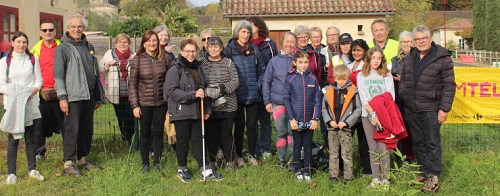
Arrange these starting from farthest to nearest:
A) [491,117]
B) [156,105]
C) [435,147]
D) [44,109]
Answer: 1. [491,117]
2. [44,109]
3. [156,105]
4. [435,147]

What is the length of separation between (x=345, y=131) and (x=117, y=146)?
139 inches

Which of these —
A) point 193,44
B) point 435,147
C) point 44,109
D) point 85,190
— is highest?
point 193,44

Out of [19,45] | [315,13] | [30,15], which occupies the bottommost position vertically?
[19,45]

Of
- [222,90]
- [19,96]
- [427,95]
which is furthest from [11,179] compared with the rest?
[427,95]

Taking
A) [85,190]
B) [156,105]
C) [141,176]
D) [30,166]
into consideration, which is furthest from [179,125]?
[30,166]

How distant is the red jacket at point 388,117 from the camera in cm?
516

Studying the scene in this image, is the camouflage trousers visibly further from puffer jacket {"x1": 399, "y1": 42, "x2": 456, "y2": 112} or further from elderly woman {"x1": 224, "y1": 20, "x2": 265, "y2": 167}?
elderly woman {"x1": 224, "y1": 20, "x2": 265, "y2": 167}

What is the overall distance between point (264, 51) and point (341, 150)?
5.76 feet

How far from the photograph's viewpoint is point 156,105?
18.7 ft

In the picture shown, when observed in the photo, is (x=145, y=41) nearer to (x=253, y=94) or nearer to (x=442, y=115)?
(x=253, y=94)

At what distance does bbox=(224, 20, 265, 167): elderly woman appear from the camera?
6.07 m

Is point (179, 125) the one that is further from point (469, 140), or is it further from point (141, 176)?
point (469, 140)

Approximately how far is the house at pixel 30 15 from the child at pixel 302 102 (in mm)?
11432

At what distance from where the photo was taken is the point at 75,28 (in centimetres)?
575
